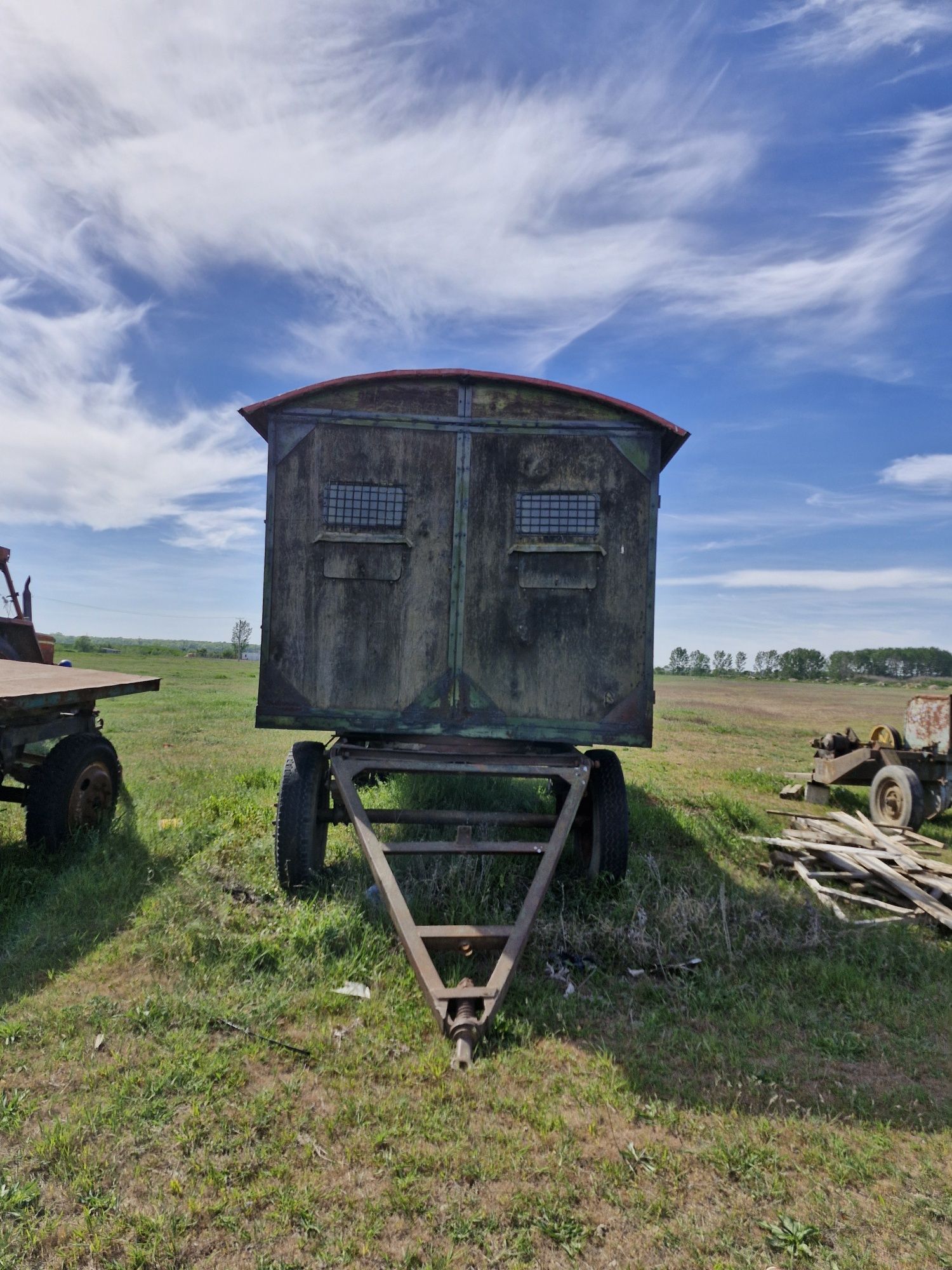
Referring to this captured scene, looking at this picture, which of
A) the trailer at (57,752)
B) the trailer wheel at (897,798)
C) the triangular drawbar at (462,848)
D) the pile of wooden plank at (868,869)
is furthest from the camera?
the trailer wheel at (897,798)

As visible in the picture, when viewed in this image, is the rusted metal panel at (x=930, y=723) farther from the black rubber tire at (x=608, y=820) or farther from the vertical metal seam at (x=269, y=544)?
the vertical metal seam at (x=269, y=544)

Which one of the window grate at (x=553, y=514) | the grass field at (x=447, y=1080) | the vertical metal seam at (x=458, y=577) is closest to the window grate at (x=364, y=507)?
the vertical metal seam at (x=458, y=577)

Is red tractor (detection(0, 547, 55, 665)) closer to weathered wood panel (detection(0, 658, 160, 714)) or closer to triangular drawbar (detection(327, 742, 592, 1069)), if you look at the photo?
weathered wood panel (detection(0, 658, 160, 714))

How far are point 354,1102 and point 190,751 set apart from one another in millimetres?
10046

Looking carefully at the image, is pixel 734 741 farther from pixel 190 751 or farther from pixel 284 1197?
pixel 284 1197

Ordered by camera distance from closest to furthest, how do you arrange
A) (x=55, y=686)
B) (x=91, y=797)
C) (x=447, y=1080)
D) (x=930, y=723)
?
1. (x=447, y=1080)
2. (x=55, y=686)
3. (x=91, y=797)
4. (x=930, y=723)

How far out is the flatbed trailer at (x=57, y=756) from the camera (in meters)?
5.50

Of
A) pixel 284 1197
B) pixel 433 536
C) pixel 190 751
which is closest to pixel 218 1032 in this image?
pixel 284 1197

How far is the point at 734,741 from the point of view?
732 inches

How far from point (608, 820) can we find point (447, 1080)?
108 inches

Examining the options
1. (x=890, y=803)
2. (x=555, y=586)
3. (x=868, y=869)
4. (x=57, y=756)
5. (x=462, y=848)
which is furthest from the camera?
(x=890, y=803)

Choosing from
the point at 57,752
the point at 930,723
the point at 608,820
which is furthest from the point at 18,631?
the point at 930,723

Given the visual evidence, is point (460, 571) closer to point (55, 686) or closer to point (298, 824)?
point (298, 824)

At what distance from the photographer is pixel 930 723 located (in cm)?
980
